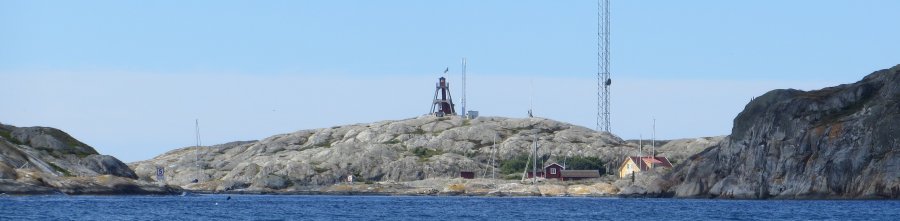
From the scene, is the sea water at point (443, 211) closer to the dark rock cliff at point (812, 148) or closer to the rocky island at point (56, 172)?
the dark rock cliff at point (812, 148)

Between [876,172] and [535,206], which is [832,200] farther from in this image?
[535,206]

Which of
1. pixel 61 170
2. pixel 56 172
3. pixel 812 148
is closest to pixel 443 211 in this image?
pixel 812 148

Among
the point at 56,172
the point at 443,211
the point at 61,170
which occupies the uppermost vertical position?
the point at 61,170

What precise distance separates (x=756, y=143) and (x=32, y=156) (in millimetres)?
82404

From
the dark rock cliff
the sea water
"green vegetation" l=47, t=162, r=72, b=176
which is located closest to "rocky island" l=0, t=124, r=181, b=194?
"green vegetation" l=47, t=162, r=72, b=176

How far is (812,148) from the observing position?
530ft

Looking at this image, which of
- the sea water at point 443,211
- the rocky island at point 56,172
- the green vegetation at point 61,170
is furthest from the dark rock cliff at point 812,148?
the green vegetation at point 61,170

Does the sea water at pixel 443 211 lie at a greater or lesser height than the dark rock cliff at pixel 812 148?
lesser

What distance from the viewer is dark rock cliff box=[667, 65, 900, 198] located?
15312 cm

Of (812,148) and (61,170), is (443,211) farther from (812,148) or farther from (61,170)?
(61,170)

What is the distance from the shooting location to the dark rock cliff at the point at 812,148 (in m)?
153

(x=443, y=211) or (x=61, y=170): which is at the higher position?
(x=61, y=170)

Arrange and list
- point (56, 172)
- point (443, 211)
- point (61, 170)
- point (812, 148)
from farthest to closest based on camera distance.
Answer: point (61, 170)
point (56, 172)
point (812, 148)
point (443, 211)

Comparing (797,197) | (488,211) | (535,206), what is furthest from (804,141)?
(488,211)
